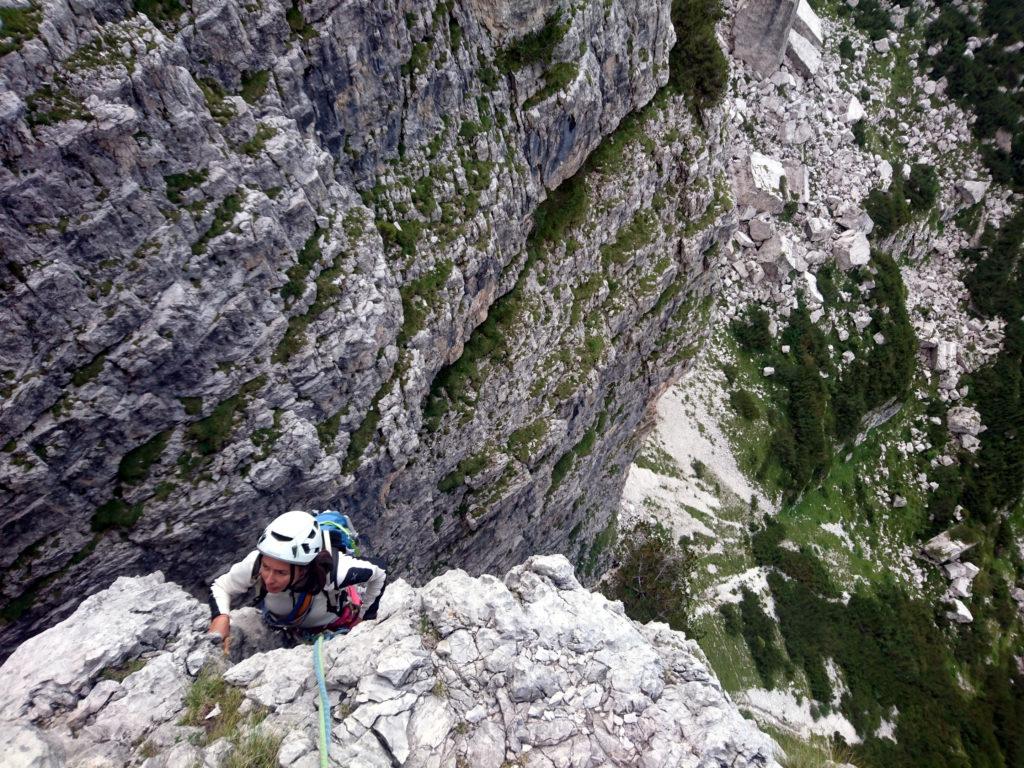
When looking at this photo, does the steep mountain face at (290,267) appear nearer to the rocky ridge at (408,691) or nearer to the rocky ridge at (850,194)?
the rocky ridge at (408,691)

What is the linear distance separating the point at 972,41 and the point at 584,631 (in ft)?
386

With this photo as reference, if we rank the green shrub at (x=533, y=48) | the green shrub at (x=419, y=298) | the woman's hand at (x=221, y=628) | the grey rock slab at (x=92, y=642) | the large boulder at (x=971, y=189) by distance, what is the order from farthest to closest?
the large boulder at (x=971, y=189)
the green shrub at (x=533, y=48)
the green shrub at (x=419, y=298)
the woman's hand at (x=221, y=628)
the grey rock slab at (x=92, y=642)

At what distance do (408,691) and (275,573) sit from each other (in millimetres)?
2756

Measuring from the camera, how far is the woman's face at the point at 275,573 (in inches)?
335

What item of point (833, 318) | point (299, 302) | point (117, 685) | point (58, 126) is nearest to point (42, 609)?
point (117, 685)

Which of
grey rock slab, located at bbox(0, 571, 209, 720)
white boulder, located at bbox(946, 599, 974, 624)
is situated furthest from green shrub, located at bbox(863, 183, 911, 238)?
grey rock slab, located at bbox(0, 571, 209, 720)

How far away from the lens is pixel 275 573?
28.0 feet

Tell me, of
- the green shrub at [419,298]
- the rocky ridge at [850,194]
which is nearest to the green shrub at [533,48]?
the green shrub at [419,298]

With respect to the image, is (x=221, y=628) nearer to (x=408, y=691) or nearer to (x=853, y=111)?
(x=408, y=691)

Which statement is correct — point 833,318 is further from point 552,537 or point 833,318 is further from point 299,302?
point 299,302

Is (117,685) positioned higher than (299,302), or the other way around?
(299,302)

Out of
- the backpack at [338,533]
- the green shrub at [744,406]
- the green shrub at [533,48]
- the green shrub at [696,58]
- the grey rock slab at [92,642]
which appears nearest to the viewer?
the grey rock slab at [92,642]

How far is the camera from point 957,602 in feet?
244

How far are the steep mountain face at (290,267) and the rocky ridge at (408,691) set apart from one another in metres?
Result: 4.77
